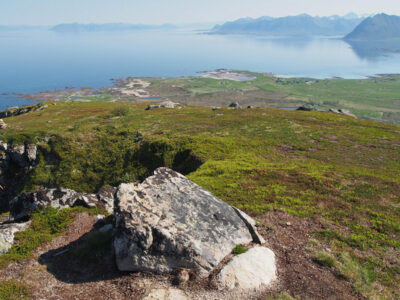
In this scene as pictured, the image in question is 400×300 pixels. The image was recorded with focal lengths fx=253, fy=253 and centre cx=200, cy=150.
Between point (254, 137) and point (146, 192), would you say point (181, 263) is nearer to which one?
point (146, 192)

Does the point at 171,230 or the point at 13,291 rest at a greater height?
the point at 171,230

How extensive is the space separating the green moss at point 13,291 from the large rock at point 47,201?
27.2ft

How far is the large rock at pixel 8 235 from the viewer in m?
16.2

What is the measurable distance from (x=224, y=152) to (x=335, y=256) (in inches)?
907

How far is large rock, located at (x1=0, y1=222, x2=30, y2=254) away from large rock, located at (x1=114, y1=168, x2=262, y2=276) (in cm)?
789

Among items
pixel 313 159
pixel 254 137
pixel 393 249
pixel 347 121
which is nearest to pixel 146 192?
pixel 393 249

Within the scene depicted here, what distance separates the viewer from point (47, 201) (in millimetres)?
21250

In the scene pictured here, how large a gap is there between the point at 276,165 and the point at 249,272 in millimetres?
20003

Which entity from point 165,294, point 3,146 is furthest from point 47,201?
point 3,146

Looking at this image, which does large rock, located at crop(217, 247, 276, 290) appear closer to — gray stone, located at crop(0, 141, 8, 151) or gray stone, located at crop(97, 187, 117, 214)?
gray stone, located at crop(97, 187, 117, 214)

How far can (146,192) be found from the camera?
55.0 feet

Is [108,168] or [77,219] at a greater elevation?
[77,219]

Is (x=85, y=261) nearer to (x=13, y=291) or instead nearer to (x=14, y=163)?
(x=13, y=291)

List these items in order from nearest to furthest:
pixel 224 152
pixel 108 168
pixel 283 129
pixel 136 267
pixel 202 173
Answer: pixel 136 267 < pixel 202 173 < pixel 224 152 < pixel 108 168 < pixel 283 129
